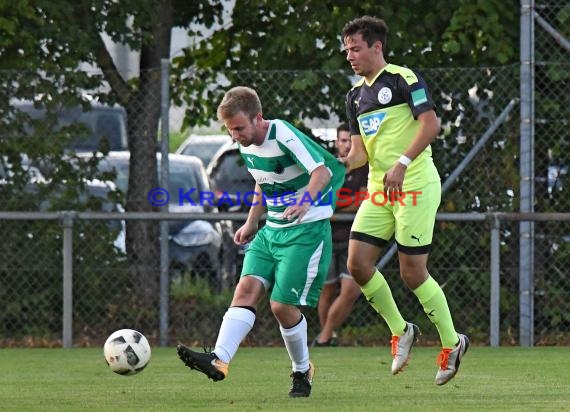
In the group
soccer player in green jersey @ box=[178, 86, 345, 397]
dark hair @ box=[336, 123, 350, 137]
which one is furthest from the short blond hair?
dark hair @ box=[336, 123, 350, 137]

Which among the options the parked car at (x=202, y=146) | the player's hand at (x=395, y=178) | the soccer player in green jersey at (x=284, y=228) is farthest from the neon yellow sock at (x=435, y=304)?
the parked car at (x=202, y=146)

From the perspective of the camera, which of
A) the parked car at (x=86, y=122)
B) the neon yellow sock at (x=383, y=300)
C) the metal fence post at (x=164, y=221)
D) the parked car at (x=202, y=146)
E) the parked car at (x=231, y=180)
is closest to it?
the neon yellow sock at (x=383, y=300)

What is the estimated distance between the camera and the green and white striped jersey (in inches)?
295

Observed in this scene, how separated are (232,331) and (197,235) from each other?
17.8 ft

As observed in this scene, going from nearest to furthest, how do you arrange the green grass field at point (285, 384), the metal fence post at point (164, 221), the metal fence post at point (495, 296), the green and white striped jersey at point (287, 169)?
1. the green grass field at point (285, 384)
2. the green and white striped jersey at point (287, 169)
3. the metal fence post at point (495, 296)
4. the metal fence post at point (164, 221)

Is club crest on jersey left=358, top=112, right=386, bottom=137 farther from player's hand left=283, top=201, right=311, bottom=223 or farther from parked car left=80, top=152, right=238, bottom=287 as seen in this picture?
parked car left=80, top=152, right=238, bottom=287

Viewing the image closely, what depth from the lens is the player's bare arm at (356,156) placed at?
8133mm

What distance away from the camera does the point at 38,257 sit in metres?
12.5

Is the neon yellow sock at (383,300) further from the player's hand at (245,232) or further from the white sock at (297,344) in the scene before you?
the player's hand at (245,232)

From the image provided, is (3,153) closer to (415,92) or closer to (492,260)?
(492,260)

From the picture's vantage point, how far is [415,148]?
7.93 m

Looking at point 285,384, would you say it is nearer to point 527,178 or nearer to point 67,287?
point 67,287

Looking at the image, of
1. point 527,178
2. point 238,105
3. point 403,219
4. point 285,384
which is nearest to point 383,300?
point 403,219

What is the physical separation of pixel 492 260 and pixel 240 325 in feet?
16.4
